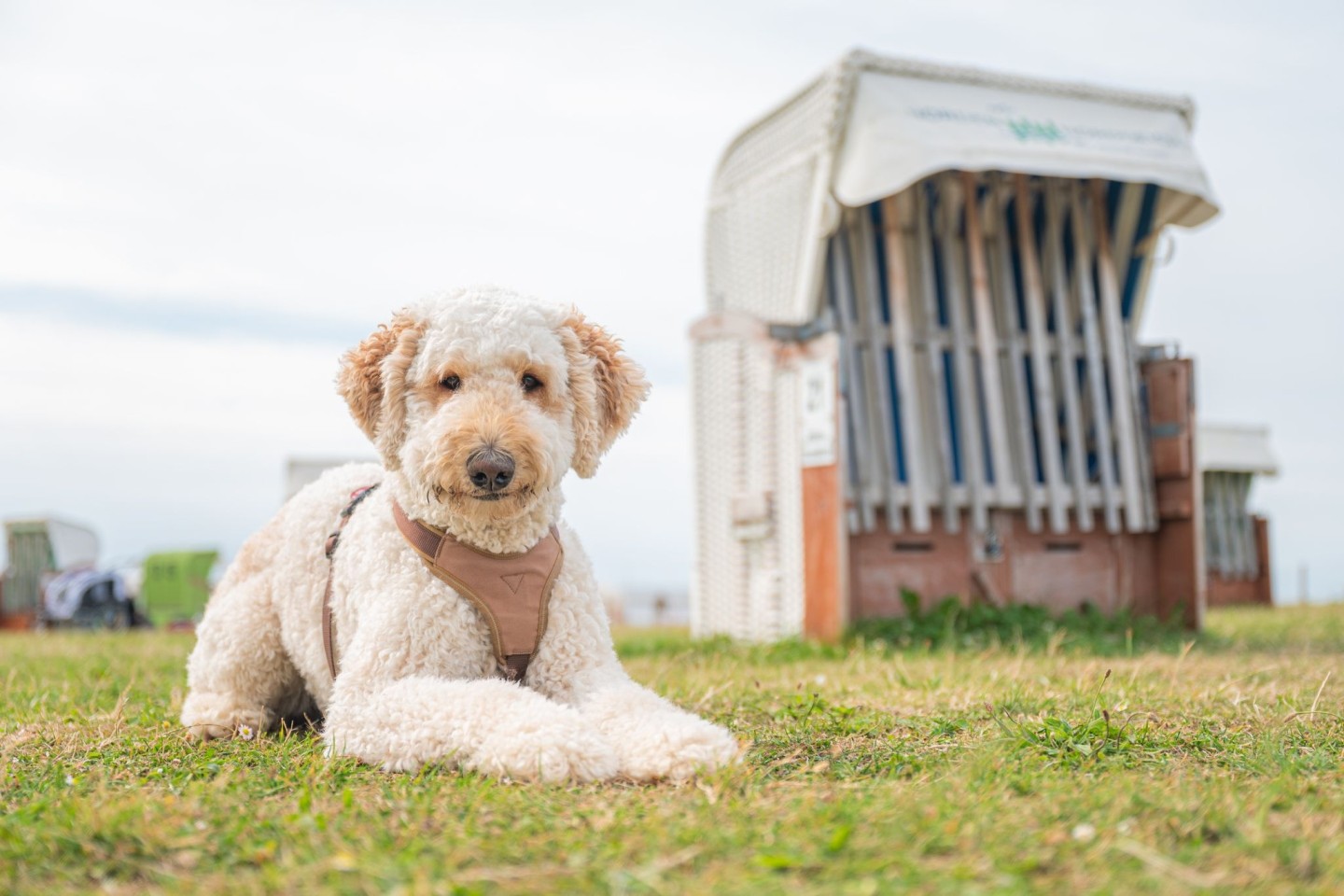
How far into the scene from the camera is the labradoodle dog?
2.83 meters

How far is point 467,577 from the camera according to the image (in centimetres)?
320

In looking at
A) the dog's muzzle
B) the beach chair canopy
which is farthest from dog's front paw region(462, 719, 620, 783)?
the beach chair canopy

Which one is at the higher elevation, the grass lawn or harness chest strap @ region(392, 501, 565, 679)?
harness chest strap @ region(392, 501, 565, 679)

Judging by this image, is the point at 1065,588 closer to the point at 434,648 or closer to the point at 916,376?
the point at 916,376

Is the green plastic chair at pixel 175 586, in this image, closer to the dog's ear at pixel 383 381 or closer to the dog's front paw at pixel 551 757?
the dog's ear at pixel 383 381

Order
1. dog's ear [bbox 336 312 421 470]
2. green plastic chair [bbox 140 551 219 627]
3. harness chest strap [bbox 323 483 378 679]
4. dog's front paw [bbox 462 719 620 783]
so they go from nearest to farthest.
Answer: dog's front paw [bbox 462 719 620 783] → dog's ear [bbox 336 312 421 470] → harness chest strap [bbox 323 483 378 679] → green plastic chair [bbox 140 551 219 627]

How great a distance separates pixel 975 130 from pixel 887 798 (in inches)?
233

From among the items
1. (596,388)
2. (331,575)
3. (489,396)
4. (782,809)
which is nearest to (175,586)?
(331,575)

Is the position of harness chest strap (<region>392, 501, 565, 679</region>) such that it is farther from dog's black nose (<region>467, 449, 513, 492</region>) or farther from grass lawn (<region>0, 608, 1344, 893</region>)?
grass lawn (<region>0, 608, 1344, 893</region>)

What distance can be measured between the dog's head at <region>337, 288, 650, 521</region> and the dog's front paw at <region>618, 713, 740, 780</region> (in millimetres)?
693

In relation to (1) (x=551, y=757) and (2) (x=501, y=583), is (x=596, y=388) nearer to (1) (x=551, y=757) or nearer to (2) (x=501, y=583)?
(2) (x=501, y=583)

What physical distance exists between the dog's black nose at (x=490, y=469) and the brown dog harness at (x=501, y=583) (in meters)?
0.35

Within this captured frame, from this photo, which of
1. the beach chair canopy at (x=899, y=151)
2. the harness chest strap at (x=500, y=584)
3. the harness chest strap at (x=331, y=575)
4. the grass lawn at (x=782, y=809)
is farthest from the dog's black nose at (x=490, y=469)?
the beach chair canopy at (x=899, y=151)

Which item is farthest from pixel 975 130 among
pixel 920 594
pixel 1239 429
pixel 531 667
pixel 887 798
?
pixel 1239 429
